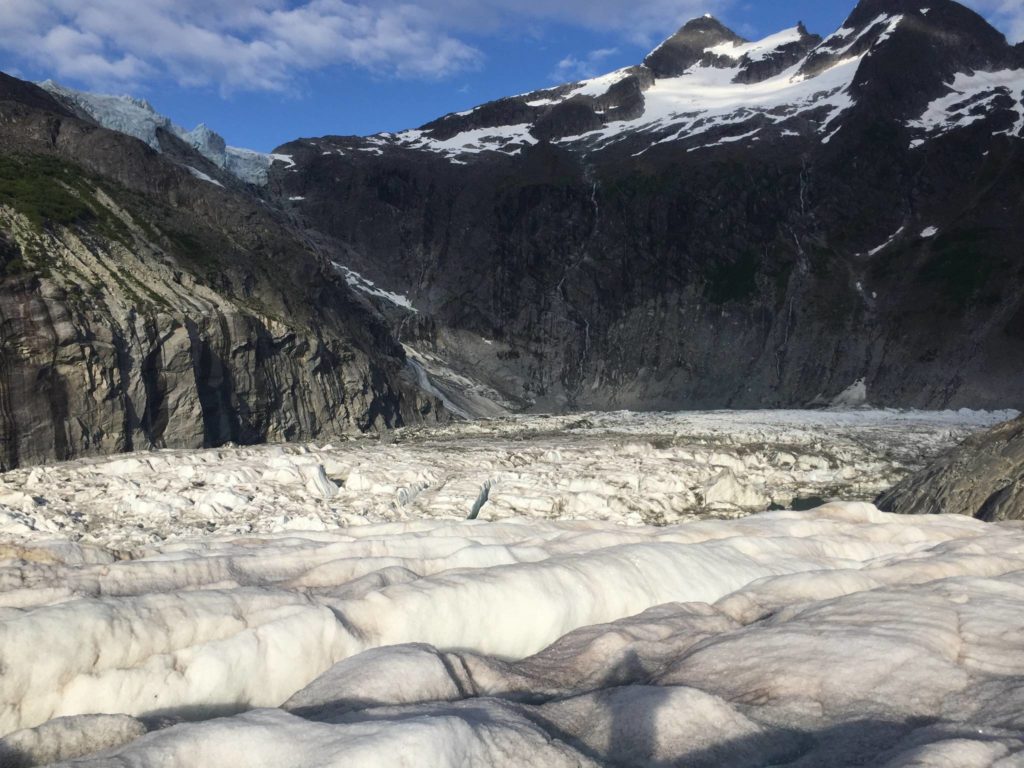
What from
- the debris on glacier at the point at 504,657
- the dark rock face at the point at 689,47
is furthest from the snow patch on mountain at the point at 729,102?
the debris on glacier at the point at 504,657

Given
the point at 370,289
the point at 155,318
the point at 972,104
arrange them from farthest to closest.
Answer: the point at 972,104, the point at 370,289, the point at 155,318

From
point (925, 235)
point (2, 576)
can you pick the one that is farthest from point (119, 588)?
point (925, 235)

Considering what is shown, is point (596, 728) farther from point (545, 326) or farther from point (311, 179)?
point (311, 179)

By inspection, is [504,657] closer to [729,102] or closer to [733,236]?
[733,236]

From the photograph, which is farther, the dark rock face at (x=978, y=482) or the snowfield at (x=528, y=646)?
the dark rock face at (x=978, y=482)

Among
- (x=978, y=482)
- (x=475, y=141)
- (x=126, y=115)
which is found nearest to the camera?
(x=978, y=482)

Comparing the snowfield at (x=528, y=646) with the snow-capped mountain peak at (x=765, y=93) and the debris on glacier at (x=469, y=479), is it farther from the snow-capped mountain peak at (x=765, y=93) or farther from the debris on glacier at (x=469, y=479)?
the snow-capped mountain peak at (x=765, y=93)

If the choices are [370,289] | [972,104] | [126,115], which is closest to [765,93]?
[972,104]
